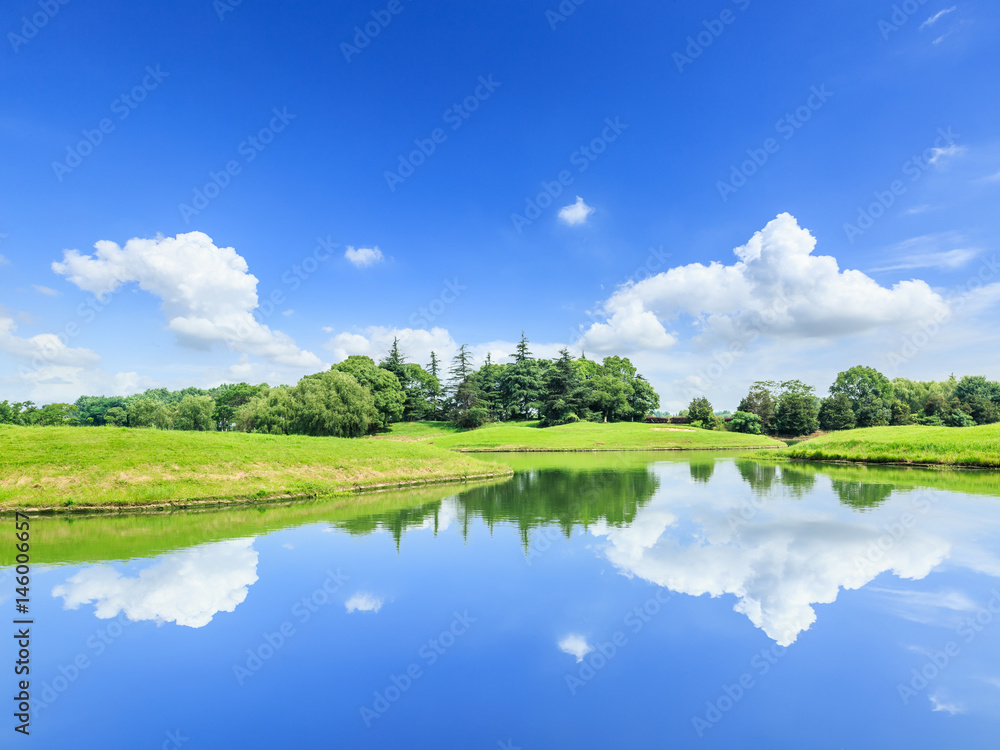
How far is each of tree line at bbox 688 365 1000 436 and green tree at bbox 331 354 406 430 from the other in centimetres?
5674

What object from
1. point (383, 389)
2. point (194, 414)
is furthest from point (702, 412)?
point (194, 414)

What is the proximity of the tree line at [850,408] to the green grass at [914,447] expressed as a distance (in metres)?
39.4

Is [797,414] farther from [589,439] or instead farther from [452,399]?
[452,399]

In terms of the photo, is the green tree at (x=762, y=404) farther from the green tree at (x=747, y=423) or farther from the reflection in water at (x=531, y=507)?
the reflection in water at (x=531, y=507)

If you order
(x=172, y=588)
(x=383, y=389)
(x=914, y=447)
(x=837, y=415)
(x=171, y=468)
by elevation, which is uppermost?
(x=383, y=389)

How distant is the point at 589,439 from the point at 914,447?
39.0 metres

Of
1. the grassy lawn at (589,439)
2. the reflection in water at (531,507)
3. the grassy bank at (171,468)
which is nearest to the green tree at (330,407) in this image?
the grassy lawn at (589,439)

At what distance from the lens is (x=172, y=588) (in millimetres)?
11195

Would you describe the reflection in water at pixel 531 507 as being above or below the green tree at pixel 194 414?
below

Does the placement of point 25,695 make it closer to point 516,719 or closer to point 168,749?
point 168,749

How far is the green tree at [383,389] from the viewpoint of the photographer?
8289 centimetres

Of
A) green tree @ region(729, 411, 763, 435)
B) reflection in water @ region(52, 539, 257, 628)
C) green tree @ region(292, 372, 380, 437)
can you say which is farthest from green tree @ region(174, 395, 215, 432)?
green tree @ region(729, 411, 763, 435)

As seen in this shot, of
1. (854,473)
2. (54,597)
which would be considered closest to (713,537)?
(54,597)

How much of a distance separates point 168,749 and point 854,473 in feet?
133
